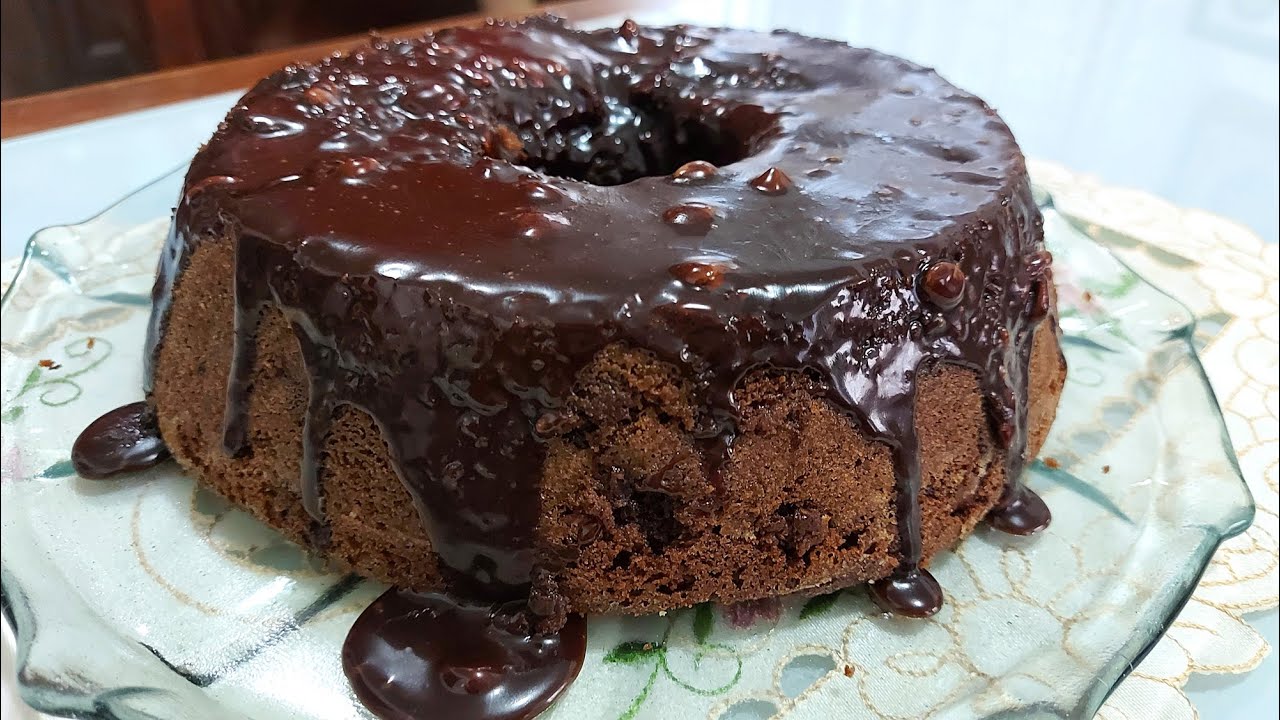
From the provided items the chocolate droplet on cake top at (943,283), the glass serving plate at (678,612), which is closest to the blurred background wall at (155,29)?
the glass serving plate at (678,612)

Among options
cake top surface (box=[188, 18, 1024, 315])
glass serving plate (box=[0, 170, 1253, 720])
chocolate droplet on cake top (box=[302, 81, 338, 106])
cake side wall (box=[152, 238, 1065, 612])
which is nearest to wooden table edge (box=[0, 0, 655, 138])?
cake top surface (box=[188, 18, 1024, 315])

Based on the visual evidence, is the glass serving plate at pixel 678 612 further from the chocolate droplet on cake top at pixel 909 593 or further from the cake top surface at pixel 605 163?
the cake top surface at pixel 605 163

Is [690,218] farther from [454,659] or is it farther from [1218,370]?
[1218,370]

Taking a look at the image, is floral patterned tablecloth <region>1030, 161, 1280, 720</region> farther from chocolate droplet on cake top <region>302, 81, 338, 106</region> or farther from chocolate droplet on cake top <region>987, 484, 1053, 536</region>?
chocolate droplet on cake top <region>302, 81, 338, 106</region>

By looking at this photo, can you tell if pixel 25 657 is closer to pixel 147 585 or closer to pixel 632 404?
pixel 147 585

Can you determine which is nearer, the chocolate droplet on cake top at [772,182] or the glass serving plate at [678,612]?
the glass serving plate at [678,612]

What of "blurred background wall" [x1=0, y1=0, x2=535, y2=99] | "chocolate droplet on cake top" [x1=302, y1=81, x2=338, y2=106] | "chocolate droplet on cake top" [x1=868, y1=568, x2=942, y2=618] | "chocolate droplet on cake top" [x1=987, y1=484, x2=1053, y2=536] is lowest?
"chocolate droplet on cake top" [x1=868, y1=568, x2=942, y2=618]
